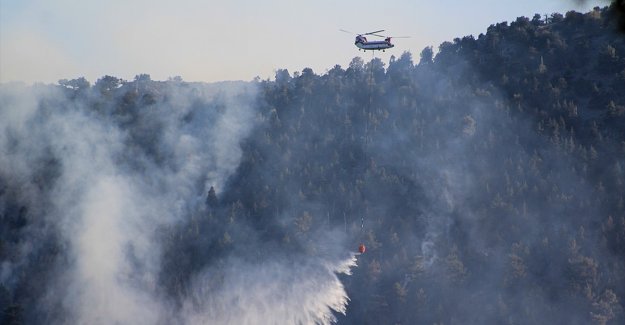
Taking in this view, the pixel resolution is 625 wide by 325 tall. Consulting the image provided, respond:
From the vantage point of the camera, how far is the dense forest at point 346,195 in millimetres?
107188

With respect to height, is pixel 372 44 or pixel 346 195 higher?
pixel 372 44

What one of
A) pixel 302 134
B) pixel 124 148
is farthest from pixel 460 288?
pixel 124 148

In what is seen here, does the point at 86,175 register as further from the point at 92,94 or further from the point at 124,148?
the point at 92,94

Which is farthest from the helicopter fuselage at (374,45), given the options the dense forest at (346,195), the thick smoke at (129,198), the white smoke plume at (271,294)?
the thick smoke at (129,198)

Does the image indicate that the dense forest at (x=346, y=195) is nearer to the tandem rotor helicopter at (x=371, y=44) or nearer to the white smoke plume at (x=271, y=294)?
the white smoke plume at (x=271, y=294)

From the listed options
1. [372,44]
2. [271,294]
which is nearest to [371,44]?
[372,44]

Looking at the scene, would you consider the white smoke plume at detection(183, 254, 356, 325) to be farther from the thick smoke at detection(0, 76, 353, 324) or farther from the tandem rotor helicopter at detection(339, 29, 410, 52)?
the tandem rotor helicopter at detection(339, 29, 410, 52)

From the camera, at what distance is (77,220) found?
134 meters

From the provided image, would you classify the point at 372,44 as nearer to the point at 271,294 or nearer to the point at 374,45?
the point at 374,45

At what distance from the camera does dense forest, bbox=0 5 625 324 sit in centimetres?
10719

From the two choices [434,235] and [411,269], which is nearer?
[411,269]

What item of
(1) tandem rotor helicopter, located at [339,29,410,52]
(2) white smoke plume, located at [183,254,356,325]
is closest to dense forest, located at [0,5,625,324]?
(2) white smoke plume, located at [183,254,356,325]

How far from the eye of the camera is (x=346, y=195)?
12681 centimetres

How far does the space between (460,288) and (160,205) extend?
60426 mm
